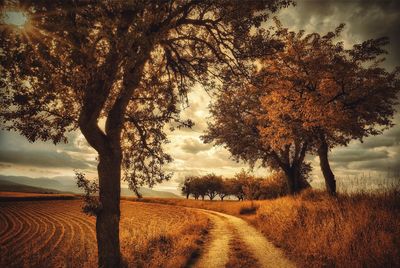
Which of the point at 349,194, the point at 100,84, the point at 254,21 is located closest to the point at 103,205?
the point at 100,84

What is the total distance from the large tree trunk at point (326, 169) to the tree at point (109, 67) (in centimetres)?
1100

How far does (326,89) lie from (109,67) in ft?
45.2

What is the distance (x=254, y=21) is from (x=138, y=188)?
8755mm

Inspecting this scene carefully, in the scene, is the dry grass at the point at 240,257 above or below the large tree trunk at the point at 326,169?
below

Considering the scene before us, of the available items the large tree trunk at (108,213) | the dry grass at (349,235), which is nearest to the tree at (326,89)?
the dry grass at (349,235)

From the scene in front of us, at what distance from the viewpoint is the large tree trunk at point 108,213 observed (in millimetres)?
8656

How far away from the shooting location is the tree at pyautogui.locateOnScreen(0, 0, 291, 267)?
6.53 meters

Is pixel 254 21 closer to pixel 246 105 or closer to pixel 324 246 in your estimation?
pixel 324 246

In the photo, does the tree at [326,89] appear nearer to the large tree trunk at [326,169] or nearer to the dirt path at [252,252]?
the large tree trunk at [326,169]

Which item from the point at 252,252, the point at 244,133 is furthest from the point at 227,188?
the point at 252,252

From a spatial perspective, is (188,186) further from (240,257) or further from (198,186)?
(240,257)

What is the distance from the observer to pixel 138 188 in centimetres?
1237

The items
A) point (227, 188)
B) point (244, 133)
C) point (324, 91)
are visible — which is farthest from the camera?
point (227, 188)

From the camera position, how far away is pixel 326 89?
53.3ft
